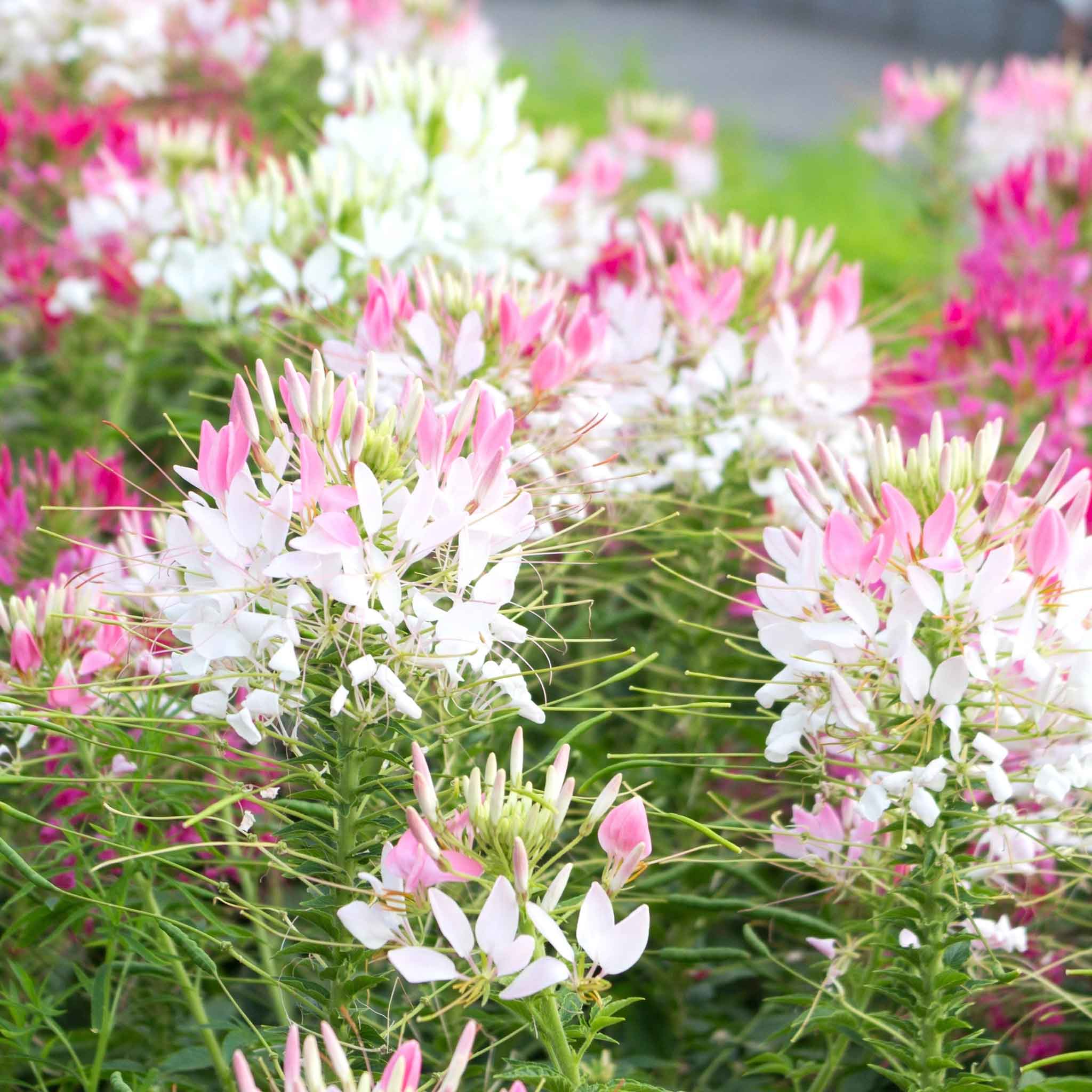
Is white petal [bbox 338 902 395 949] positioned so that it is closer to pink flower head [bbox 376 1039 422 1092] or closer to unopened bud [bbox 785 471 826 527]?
pink flower head [bbox 376 1039 422 1092]

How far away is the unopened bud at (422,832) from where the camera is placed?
70cm

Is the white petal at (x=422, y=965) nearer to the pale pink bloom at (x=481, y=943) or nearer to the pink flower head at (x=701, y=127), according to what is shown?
the pale pink bloom at (x=481, y=943)

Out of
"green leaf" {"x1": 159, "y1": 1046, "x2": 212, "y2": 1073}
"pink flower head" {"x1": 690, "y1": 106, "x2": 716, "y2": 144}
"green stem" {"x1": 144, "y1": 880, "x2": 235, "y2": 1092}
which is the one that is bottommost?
"green leaf" {"x1": 159, "y1": 1046, "x2": 212, "y2": 1073}

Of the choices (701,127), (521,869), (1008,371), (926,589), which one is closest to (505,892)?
(521,869)

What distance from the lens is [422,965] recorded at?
2.35 ft

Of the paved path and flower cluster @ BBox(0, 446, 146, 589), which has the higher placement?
the paved path

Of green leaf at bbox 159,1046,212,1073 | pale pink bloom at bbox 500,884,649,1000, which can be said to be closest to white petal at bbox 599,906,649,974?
pale pink bloom at bbox 500,884,649,1000

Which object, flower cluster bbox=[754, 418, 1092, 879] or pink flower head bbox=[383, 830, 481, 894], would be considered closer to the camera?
pink flower head bbox=[383, 830, 481, 894]

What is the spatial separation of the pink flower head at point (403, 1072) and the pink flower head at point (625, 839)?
0.15 m

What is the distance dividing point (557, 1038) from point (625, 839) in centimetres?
12

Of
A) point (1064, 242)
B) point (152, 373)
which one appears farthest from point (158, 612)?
point (1064, 242)

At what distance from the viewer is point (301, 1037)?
88cm

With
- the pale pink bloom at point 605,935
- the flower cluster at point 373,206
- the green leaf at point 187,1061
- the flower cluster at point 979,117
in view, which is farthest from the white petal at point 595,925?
the flower cluster at point 979,117

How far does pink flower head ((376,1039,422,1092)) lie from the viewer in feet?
2.08
